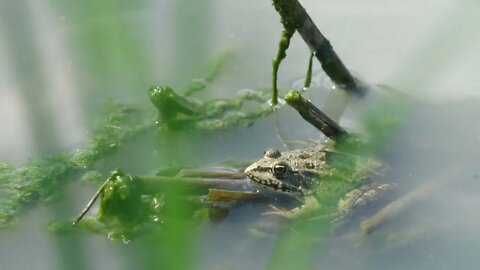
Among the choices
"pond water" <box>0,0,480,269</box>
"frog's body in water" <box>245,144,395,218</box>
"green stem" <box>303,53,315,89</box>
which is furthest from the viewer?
"green stem" <box>303,53,315,89</box>

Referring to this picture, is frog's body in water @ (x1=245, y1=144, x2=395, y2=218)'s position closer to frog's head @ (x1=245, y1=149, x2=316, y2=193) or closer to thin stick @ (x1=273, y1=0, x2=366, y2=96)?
frog's head @ (x1=245, y1=149, x2=316, y2=193)

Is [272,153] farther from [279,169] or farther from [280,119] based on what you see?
[280,119]

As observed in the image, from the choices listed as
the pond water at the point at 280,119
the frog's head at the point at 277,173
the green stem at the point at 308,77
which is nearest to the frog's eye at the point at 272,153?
the frog's head at the point at 277,173

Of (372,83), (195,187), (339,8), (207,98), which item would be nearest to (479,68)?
(372,83)

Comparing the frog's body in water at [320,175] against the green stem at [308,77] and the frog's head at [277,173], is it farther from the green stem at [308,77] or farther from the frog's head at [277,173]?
the green stem at [308,77]

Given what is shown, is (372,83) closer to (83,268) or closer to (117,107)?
(117,107)

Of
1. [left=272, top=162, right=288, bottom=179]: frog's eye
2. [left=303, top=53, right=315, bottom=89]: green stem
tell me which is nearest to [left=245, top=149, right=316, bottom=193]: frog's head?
[left=272, top=162, right=288, bottom=179]: frog's eye

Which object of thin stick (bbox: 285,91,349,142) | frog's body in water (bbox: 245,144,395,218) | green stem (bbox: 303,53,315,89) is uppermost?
green stem (bbox: 303,53,315,89)
